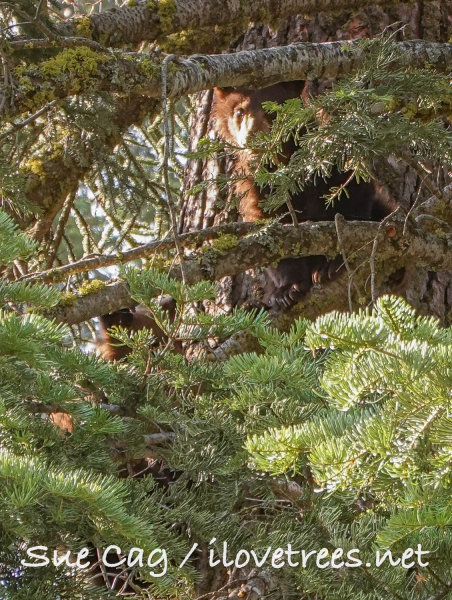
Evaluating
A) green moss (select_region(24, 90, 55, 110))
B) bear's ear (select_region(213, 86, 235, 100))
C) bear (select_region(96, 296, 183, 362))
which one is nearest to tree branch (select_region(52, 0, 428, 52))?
green moss (select_region(24, 90, 55, 110))

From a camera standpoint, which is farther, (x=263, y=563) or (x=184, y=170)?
(x=184, y=170)

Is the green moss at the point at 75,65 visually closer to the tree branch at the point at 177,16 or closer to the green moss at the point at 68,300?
the tree branch at the point at 177,16

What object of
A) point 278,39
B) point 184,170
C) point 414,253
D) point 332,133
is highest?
point 278,39

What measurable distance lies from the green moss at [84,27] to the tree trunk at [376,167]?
129 centimetres

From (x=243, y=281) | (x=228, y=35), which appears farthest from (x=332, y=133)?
(x=243, y=281)

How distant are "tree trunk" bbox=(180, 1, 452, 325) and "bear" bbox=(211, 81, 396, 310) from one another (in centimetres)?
15

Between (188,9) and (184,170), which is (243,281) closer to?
(184,170)

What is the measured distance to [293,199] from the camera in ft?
16.6

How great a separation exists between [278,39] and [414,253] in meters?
1.69

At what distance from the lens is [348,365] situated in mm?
1074

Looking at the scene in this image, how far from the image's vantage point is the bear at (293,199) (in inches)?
160

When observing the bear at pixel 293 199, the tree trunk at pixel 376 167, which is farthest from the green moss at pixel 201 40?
the bear at pixel 293 199

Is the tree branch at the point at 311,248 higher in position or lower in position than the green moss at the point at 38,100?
lower

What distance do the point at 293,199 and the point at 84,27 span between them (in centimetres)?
263
